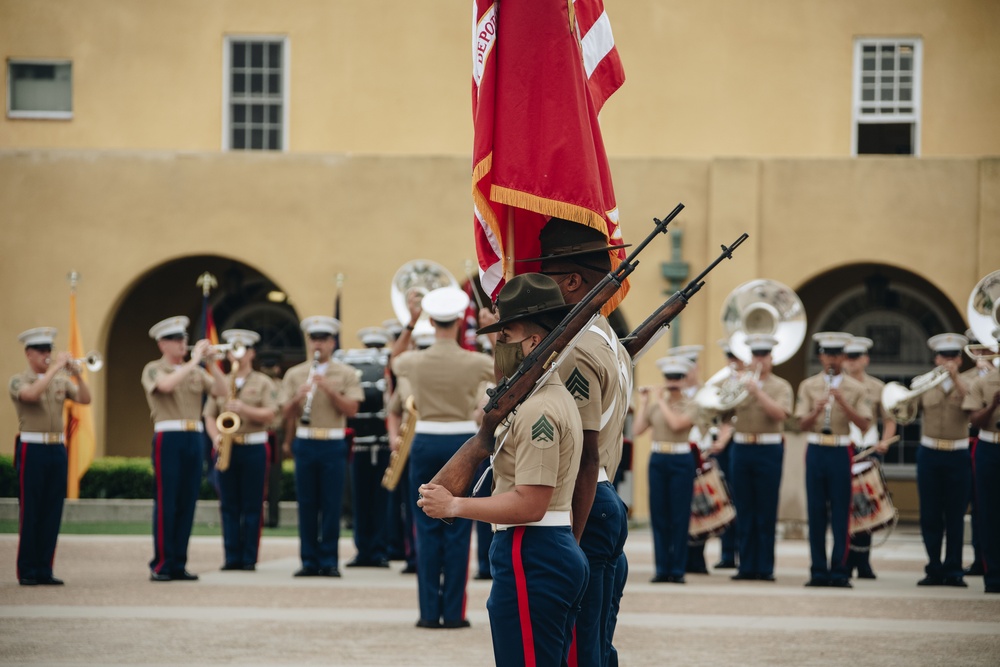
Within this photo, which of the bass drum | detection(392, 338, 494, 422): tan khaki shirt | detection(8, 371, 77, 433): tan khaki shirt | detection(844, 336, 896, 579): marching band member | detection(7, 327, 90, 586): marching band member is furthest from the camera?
the bass drum

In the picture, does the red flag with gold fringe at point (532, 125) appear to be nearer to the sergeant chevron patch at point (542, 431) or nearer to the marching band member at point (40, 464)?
the sergeant chevron patch at point (542, 431)

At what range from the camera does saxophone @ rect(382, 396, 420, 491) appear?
42.8 ft

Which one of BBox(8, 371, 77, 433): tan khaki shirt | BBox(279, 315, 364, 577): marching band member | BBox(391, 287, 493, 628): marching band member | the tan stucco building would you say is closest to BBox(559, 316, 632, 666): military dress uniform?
BBox(391, 287, 493, 628): marching band member

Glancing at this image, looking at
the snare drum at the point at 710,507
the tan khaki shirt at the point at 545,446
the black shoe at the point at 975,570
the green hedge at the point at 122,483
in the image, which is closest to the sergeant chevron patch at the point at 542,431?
the tan khaki shirt at the point at 545,446

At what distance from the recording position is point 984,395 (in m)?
12.7

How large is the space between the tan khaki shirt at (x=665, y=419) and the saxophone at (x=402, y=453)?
2302mm

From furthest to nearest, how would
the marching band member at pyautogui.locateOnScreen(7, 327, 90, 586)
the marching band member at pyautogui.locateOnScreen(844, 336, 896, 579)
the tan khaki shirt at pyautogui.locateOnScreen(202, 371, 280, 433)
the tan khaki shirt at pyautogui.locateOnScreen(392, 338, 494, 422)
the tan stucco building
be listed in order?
the tan stucco building → the tan khaki shirt at pyautogui.locateOnScreen(202, 371, 280, 433) → the marching band member at pyautogui.locateOnScreen(844, 336, 896, 579) → the marching band member at pyautogui.locateOnScreen(7, 327, 90, 586) → the tan khaki shirt at pyautogui.locateOnScreen(392, 338, 494, 422)

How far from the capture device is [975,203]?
2017 centimetres

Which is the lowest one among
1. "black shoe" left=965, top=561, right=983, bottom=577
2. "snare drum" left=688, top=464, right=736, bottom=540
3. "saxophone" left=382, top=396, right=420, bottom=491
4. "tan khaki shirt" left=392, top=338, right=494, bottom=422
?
"black shoe" left=965, top=561, right=983, bottom=577

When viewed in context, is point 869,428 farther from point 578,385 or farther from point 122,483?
point 122,483

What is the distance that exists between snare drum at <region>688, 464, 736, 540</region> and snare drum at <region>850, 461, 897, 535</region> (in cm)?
116

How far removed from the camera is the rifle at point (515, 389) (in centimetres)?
530

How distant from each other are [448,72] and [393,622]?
13040 millimetres

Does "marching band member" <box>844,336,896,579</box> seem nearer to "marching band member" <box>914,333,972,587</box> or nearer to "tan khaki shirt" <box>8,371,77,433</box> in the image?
"marching band member" <box>914,333,972,587</box>
